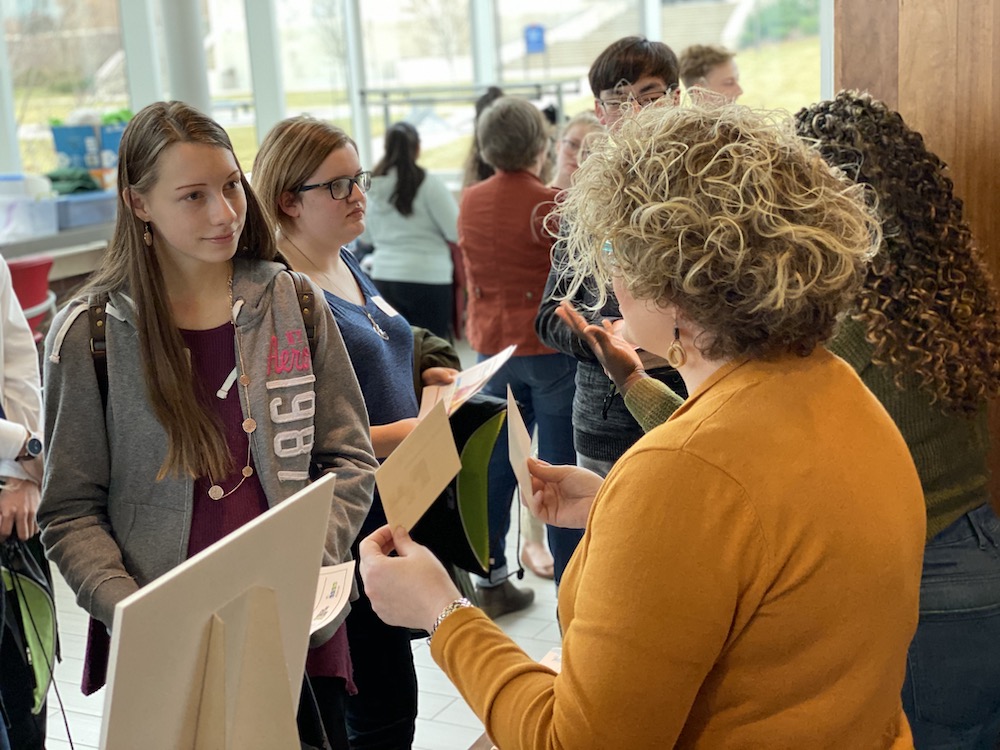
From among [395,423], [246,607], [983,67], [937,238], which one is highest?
[983,67]

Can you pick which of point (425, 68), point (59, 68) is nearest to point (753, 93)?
point (425, 68)

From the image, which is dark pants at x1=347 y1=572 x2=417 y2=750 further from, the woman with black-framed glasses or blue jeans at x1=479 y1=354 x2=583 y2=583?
blue jeans at x1=479 y1=354 x2=583 y2=583

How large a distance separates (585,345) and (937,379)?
99 centimetres

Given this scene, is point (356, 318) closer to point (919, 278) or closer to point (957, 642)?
point (919, 278)

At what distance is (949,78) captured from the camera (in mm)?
2311

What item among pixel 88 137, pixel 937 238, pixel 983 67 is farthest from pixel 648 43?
pixel 88 137

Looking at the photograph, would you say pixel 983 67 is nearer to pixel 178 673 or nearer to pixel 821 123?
pixel 821 123

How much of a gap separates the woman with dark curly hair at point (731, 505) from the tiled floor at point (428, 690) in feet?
6.52

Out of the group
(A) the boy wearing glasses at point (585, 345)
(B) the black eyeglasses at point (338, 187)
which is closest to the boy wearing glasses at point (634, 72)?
(A) the boy wearing glasses at point (585, 345)

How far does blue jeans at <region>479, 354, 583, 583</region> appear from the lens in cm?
325

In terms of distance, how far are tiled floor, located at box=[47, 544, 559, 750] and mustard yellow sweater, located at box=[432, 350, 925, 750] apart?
201 centimetres

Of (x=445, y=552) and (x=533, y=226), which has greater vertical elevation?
(x=533, y=226)

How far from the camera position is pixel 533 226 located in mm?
3479

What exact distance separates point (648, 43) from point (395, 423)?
1.17 m
